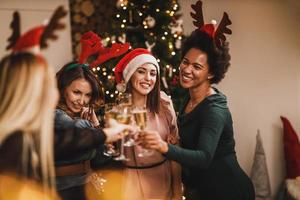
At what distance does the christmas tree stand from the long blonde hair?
2.19 meters

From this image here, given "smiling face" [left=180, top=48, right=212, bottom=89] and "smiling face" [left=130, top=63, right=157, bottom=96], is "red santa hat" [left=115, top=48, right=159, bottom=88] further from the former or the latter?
"smiling face" [left=180, top=48, right=212, bottom=89]

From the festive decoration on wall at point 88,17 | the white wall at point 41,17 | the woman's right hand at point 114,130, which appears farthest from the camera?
the festive decoration on wall at point 88,17

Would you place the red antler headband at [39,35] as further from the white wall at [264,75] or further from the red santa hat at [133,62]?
the white wall at [264,75]

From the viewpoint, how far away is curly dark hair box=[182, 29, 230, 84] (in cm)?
234

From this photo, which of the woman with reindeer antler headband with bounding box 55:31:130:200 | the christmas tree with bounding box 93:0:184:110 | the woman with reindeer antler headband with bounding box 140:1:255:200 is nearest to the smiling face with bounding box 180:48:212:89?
the woman with reindeer antler headband with bounding box 140:1:255:200

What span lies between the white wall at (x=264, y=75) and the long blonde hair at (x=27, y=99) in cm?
312

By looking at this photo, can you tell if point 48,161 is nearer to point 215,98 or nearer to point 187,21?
point 215,98

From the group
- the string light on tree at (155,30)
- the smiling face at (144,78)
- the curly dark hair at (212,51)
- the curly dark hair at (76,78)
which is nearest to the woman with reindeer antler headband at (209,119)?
the curly dark hair at (212,51)

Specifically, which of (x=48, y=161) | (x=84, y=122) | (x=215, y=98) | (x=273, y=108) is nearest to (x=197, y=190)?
(x=215, y=98)

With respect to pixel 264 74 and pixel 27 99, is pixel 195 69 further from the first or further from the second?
pixel 264 74

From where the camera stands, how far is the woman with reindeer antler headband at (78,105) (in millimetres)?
1944

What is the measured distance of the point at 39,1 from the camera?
3.53 meters

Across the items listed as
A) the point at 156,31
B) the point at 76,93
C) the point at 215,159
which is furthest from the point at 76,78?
the point at 156,31

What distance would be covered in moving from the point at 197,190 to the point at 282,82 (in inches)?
96.7
